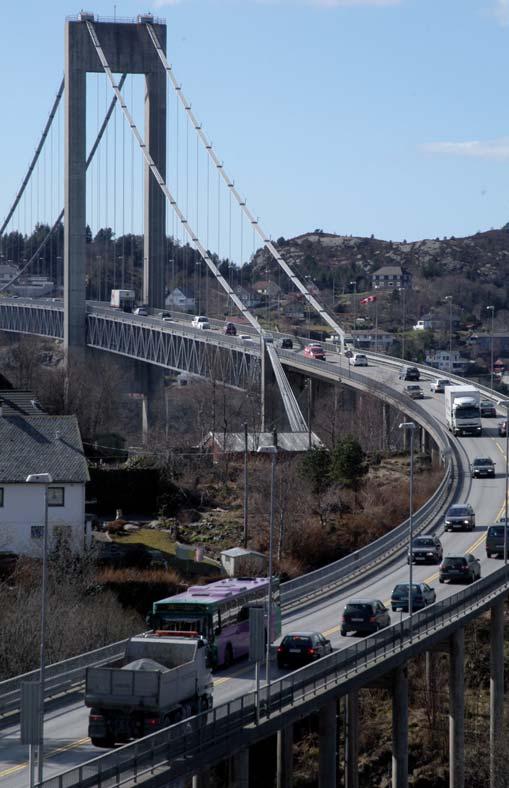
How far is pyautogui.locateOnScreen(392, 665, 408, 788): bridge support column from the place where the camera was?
37.7 metres

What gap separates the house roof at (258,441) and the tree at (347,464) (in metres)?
5.78

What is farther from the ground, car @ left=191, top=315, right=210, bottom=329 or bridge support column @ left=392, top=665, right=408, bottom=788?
car @ left=191, top=315, right=210, bottom=329

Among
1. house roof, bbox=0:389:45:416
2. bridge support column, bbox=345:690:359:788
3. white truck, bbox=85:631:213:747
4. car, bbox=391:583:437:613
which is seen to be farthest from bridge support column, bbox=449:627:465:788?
house roof, bbox=0:389:45:416

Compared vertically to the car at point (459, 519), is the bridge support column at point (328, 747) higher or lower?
lower

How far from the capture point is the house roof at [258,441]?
73125 mm

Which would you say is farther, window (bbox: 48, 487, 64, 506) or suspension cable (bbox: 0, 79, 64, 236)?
suspension cable (bbox: 0, 79, 64, 236)

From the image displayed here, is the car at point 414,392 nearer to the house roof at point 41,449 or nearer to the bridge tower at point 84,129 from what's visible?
the bridge tower at point 84,129

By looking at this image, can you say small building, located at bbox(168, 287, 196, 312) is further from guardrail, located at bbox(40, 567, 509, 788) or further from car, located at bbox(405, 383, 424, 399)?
guardrail, located at bbox(40, 567, 509, 788)

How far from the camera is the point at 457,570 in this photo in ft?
152

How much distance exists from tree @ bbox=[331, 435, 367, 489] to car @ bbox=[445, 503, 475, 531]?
28.4 feet

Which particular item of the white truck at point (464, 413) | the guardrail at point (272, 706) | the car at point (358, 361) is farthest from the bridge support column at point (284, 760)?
the car at point (358, 361)

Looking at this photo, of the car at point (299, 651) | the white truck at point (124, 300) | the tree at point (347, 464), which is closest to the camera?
the car at point (299, 651)

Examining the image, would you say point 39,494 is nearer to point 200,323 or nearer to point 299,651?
point 299,651

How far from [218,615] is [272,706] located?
460 cm
